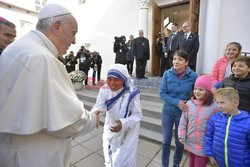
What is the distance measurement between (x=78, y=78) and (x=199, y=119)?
222 inches

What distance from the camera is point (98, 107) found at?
1854mm

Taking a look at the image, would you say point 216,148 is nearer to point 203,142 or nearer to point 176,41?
point 203,142

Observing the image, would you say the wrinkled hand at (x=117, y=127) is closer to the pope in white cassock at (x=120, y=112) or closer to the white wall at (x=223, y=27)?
the pope in white cassock at (x=120, y=112)

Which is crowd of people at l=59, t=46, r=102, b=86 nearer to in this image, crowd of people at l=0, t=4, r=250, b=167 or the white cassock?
crowd of people at l=0, t=4, r=250, b=167

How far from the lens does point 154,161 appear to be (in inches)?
112

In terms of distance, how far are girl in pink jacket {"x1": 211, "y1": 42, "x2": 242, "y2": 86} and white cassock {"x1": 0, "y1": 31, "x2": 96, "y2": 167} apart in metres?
2.33

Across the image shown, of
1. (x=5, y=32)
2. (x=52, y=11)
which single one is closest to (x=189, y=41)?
(x=5, y=32)

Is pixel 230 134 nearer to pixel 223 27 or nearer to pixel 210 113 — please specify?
pixel 210 113

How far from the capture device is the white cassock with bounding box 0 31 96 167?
0.96 metres

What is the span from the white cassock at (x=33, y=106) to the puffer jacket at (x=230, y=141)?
4.64ft

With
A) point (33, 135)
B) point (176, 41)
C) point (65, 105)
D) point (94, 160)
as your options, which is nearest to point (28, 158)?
point (33, 135)

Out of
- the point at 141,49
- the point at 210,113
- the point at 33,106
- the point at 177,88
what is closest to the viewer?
the point at 33,106

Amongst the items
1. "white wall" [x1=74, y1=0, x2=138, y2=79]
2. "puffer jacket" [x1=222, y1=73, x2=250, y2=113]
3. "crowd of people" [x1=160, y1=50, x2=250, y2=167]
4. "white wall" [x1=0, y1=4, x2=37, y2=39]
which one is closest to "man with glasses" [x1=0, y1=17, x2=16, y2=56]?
"crowd of people" [x1=160, y1=50, x2=250, y2=167]

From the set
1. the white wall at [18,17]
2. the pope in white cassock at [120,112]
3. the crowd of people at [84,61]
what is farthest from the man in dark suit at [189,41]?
the white wall at [18,17]
